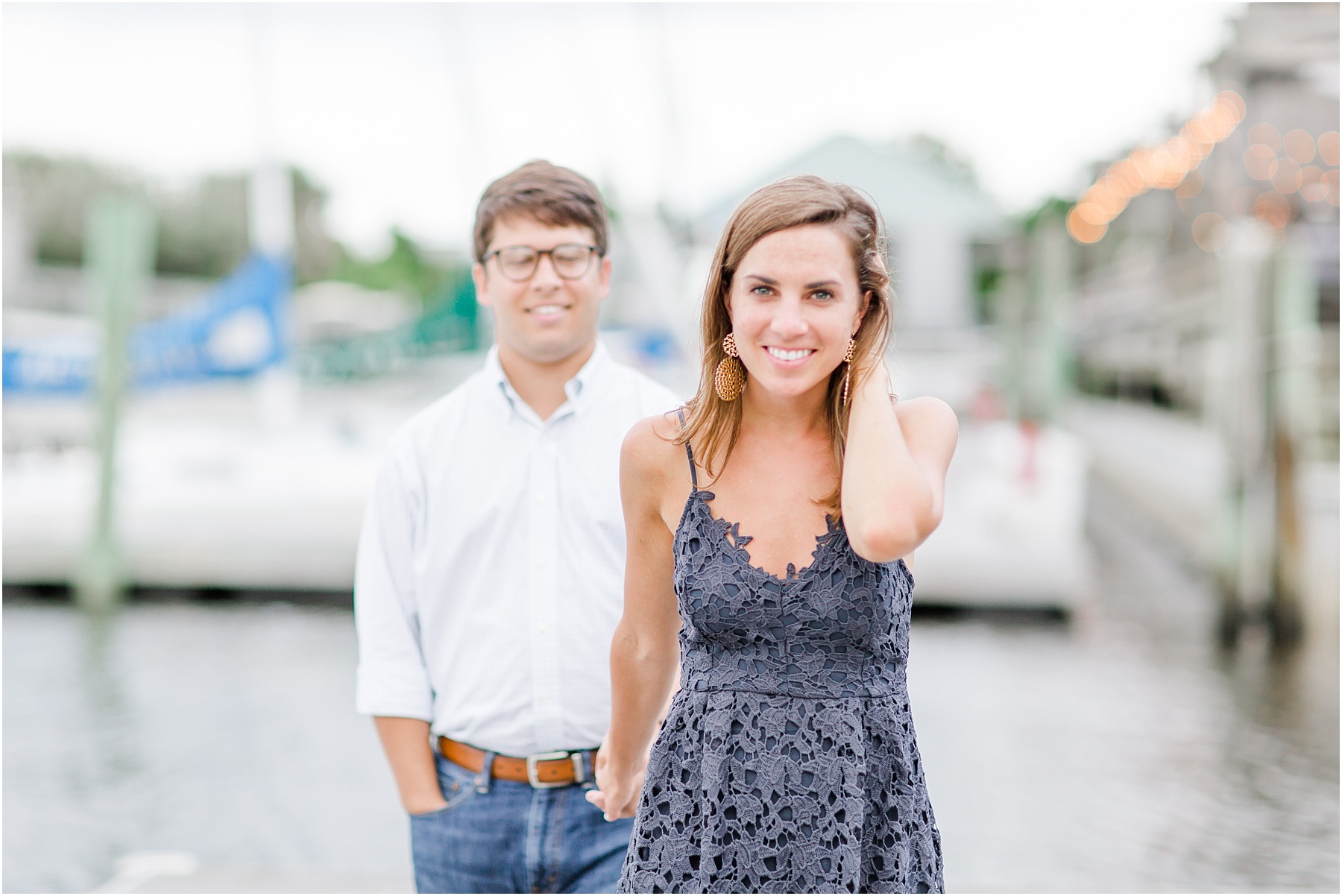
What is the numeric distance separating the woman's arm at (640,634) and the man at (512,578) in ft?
0.59

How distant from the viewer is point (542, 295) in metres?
2.32

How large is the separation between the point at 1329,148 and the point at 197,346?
2253 cm

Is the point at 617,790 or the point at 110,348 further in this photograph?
the point at 110,348

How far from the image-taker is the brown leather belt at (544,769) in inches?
88.8

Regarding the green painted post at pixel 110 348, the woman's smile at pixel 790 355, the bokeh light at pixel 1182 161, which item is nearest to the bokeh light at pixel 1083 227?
the bokeh light at pixel 1182 161

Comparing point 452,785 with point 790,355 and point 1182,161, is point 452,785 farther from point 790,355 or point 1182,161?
point 1182,161

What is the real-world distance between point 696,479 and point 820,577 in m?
0.24

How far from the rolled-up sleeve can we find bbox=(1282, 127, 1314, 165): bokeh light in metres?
27.1

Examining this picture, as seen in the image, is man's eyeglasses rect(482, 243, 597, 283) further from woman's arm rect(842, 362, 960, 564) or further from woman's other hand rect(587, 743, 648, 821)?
woman's other hand rect(587, 743, 648, 821)

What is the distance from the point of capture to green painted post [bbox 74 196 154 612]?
9.85 m

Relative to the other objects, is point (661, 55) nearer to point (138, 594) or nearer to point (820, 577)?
point (138, 594)

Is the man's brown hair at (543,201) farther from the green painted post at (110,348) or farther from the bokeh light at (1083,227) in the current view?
the bokeh light at (1083,227)

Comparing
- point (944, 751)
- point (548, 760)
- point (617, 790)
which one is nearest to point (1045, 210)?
point (944, 751)

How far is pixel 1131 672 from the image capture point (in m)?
8.44
